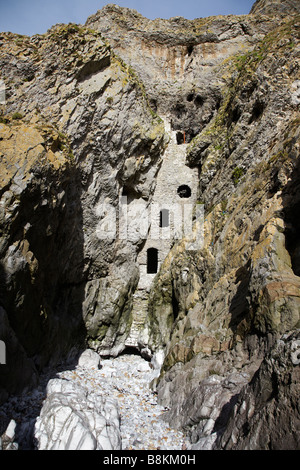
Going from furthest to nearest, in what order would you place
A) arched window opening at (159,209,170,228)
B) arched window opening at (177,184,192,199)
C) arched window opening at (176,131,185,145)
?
arched window opening at (176,131,185,145)
arched window opening at (177,184,192,199)
arched window opening at (159,209,170,228)

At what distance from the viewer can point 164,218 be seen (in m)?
19.1

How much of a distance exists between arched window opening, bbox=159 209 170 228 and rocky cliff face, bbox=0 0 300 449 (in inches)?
57.0

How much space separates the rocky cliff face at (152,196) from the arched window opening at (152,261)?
1.65 m

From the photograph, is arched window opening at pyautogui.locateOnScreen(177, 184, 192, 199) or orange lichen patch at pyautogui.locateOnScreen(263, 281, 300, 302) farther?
arched window opening at pyautogui.locateOnScreen(177, 184, 192, 199)

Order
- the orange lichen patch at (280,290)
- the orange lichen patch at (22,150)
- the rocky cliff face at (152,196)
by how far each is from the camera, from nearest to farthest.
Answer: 1. the orange lichen patch at (280,290)
2. the rocky cliff face at (152,196)
3. the orange lichen patch at (22,150)

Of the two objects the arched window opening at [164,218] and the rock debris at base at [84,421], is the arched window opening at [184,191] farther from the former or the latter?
the rock debris at base at [84,421]

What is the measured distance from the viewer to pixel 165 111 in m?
21.8

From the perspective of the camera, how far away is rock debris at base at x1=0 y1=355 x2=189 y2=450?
720 centimetres

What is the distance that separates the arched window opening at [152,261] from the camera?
1988cm

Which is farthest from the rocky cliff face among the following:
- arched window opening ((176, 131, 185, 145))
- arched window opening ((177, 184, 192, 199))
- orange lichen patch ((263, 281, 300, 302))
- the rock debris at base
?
arched window opening ((177, 184, 192, 199))

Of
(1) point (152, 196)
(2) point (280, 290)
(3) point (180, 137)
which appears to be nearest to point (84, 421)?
(2) point (280, 290)

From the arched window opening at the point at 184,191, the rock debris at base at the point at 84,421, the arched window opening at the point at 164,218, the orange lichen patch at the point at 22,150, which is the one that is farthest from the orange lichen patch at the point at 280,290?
the arched window opening at the point at 184,191

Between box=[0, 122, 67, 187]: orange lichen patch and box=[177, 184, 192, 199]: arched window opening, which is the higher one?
box=[177, 184, 192, 199]: arched window opening

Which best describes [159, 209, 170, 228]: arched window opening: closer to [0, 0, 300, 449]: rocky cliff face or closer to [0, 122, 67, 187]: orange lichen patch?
[0, 0, 300, 449]: rocky cliff face
